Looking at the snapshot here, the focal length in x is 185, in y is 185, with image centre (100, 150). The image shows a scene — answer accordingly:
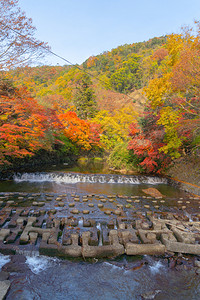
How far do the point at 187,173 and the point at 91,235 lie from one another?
9.40 metres

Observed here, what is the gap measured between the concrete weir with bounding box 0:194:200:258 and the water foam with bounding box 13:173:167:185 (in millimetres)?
5243

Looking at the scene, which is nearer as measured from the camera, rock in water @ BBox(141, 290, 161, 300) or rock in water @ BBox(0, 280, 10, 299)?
rock in water @ BBox(0, 280, 10, 299)

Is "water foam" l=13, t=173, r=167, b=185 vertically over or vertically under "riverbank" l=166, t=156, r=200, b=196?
under

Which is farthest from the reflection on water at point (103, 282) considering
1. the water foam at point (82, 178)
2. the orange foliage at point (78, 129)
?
the orange foliage at point (78, 129)

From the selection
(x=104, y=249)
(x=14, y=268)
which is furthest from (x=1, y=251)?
(x=104, y=249)

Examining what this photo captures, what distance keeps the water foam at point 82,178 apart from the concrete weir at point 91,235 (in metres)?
5.24

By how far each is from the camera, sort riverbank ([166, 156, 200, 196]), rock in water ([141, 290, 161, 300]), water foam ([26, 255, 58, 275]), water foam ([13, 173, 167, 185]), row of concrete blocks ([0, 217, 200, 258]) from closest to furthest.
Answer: rock in water ([141, 290, 161, 300]) < water foam ([26, 255, 58, 275]) < row of concrete blocks ([0, 217, 200, 258]) < riverbank ([166, 156, 200, 196]) < water foam ([13, 173, 167, 185])

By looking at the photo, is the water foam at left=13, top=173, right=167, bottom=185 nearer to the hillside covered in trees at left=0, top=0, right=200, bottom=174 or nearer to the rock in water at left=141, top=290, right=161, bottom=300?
the hillside covered in trees at left=0, top=0, right=200, bottom=174

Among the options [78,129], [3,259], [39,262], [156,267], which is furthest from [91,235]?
[78,129]

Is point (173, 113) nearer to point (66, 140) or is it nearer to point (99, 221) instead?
point (99, 221)

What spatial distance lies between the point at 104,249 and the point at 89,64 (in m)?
58.9

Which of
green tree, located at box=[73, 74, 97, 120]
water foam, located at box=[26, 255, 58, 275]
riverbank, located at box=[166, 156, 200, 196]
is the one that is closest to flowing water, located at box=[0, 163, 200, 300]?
water foam, located at box=[26, 255, 58, 275]

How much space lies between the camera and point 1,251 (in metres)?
4.23

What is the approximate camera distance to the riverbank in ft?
35.5
